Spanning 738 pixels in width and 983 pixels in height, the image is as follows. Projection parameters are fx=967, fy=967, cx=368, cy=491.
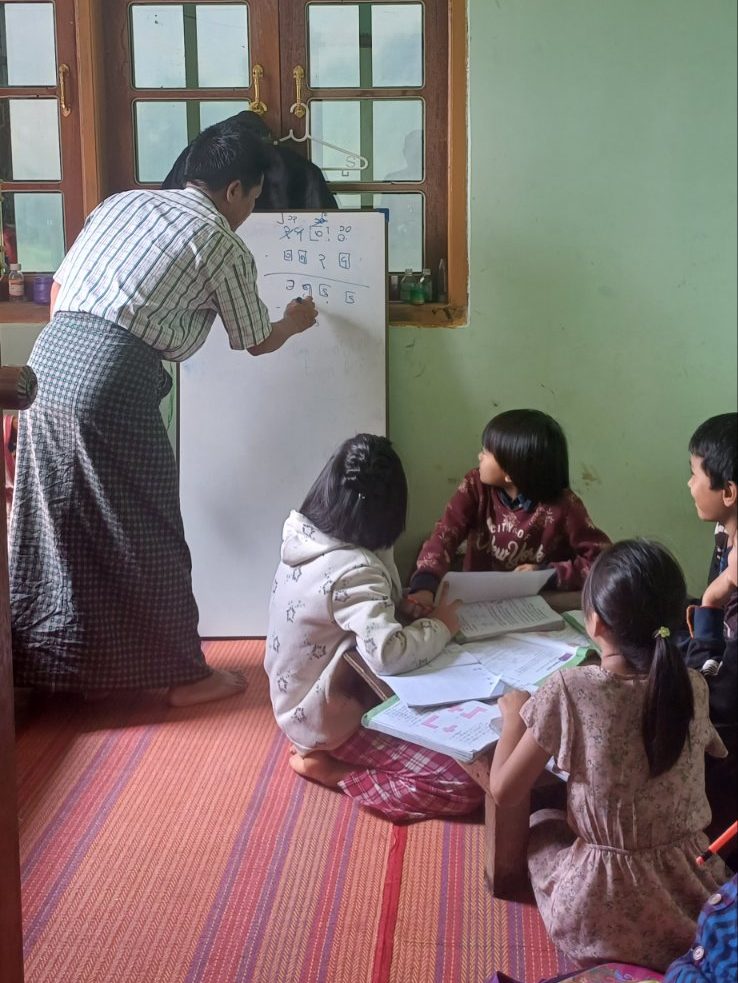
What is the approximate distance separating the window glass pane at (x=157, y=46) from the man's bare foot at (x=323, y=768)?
1.81 metres

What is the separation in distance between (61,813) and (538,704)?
3.31 feet

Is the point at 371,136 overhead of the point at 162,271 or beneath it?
overhead

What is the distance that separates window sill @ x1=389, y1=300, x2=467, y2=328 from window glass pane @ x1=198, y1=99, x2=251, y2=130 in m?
0.70

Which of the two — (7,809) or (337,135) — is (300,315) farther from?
(7,809)

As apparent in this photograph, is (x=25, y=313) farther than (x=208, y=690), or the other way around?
(x=25, y=313)

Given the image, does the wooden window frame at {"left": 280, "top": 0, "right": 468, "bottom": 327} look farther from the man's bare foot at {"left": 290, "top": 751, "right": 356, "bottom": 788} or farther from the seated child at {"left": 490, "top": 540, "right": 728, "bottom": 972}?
the seated child at {"left": 490, "top": 540, "right": 728, "bottom": 972}

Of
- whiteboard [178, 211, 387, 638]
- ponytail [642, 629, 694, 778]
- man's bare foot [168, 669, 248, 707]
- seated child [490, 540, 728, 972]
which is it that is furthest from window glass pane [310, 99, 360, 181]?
ponytail [642, 629, 694, 778]

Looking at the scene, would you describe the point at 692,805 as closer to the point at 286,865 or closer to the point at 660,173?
the point at 286,865

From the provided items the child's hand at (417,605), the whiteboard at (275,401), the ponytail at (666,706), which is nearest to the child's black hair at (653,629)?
the ponytail at (666,706)

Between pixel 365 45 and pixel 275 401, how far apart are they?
3.27 feet

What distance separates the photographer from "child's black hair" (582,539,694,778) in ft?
4.24

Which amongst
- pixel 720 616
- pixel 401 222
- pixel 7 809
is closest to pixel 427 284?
pixel 401 222

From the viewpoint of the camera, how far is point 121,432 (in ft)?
7.13

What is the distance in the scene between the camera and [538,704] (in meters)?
1.36
